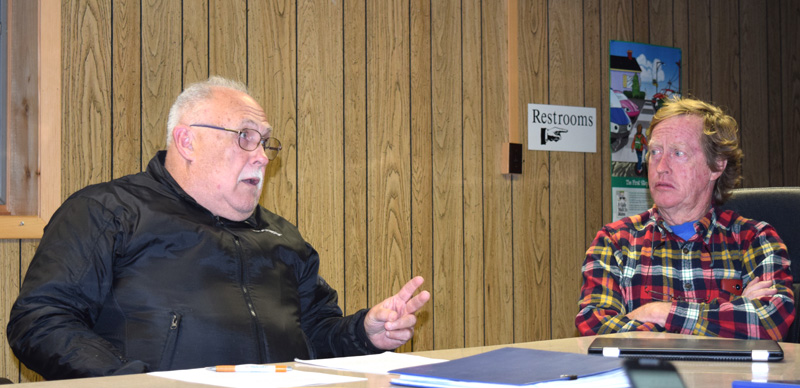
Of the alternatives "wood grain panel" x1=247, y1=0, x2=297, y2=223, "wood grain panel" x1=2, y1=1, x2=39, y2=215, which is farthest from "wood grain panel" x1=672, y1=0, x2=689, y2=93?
"wood grain panel" x1=2, y1=1, x2=39, y2=215

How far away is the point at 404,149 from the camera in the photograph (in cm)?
308

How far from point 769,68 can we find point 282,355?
10.7 feet

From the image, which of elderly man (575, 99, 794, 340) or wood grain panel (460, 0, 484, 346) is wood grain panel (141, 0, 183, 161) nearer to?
wood grain panel (460, 0, 484, 346)

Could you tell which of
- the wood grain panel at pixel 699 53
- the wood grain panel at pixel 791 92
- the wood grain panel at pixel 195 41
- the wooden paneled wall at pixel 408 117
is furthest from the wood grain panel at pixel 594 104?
the wood grain panel at pixel 195 41

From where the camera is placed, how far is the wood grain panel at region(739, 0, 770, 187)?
4.04 metres

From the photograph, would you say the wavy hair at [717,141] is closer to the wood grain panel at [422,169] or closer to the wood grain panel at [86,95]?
the wood grain panel at [422,169]

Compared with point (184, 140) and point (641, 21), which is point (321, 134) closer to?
point (184, 140)

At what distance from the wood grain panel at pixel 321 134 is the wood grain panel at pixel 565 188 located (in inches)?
41.6

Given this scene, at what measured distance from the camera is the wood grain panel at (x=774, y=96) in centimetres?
412

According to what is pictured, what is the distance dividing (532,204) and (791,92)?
1787 millimetres

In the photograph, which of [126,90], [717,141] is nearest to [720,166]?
[717,141]

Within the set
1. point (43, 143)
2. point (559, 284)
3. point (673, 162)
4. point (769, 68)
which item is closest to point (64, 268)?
point (43, 143)

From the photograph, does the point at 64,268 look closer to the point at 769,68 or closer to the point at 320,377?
the point at 320,377

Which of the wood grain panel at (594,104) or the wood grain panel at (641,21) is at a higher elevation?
A: the wood grain panel at (641,21)
